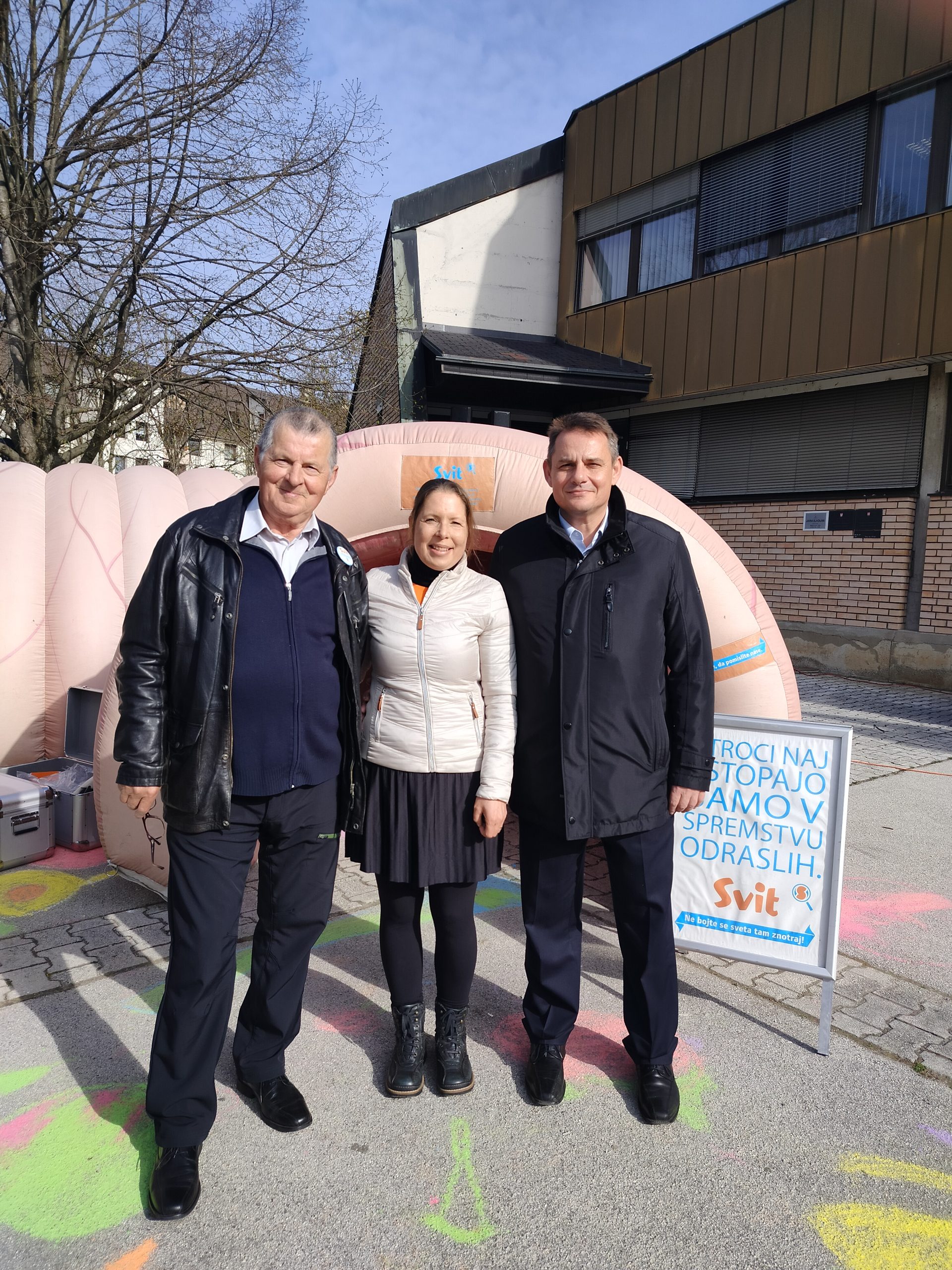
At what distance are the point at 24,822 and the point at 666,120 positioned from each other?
12.7 meters

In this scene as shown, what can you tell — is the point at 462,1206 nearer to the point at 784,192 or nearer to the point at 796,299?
the point at 796,299

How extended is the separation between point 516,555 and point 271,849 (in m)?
1.16

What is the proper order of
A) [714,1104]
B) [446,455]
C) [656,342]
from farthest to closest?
1. [656,342]
2. [446,455]
3. [714,1104]

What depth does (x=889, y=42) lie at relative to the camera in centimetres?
Result: 985

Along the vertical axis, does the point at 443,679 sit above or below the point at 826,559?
below

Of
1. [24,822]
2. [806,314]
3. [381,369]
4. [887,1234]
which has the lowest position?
[887,1234]

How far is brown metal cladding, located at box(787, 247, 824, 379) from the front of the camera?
10.7m

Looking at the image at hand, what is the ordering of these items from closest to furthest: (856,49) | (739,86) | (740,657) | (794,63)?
(740,657) → (856,49) → (794,63) → (739,86)

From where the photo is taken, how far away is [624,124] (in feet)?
42.5

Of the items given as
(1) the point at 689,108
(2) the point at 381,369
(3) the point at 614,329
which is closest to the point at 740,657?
(2) the point at 381,369

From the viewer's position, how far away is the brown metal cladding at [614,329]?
43.1 feet

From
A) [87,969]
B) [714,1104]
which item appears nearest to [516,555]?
Result: [714,1104]

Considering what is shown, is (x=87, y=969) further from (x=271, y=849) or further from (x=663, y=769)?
(x=663, y=769)

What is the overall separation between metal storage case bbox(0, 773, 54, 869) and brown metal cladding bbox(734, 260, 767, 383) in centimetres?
1009
